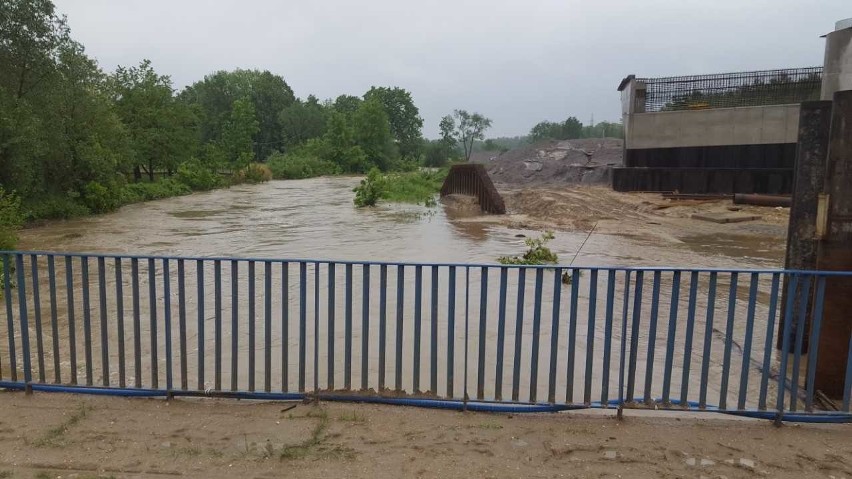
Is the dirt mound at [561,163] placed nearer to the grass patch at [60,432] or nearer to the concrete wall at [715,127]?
the concrete wall at [715,127]

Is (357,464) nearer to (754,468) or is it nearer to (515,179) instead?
(754,468)

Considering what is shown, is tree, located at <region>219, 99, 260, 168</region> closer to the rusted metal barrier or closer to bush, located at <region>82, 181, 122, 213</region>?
bush, located at <region>82, 181, 122, 213</region>

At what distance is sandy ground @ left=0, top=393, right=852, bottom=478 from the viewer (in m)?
3.72

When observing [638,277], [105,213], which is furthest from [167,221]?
[638,277]

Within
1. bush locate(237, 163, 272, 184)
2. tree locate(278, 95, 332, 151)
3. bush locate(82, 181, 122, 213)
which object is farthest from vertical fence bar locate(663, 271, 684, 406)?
tree locate(278, 95, 332, 151)

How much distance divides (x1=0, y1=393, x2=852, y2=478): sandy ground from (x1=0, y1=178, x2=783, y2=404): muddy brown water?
379 millimetres

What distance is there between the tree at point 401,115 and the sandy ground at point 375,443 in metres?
105

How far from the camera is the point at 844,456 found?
12.9 feet

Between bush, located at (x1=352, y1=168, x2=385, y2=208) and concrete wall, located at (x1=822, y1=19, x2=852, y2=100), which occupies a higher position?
concrete wall, located at (x1=822, y1=19, x2=852, y2=100)

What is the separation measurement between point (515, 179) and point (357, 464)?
129ft

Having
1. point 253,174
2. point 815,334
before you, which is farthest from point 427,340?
point 253,174

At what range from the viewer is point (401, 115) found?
111 meters

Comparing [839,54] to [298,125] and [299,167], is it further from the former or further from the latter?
[298,125]

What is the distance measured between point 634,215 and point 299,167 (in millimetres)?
51023
